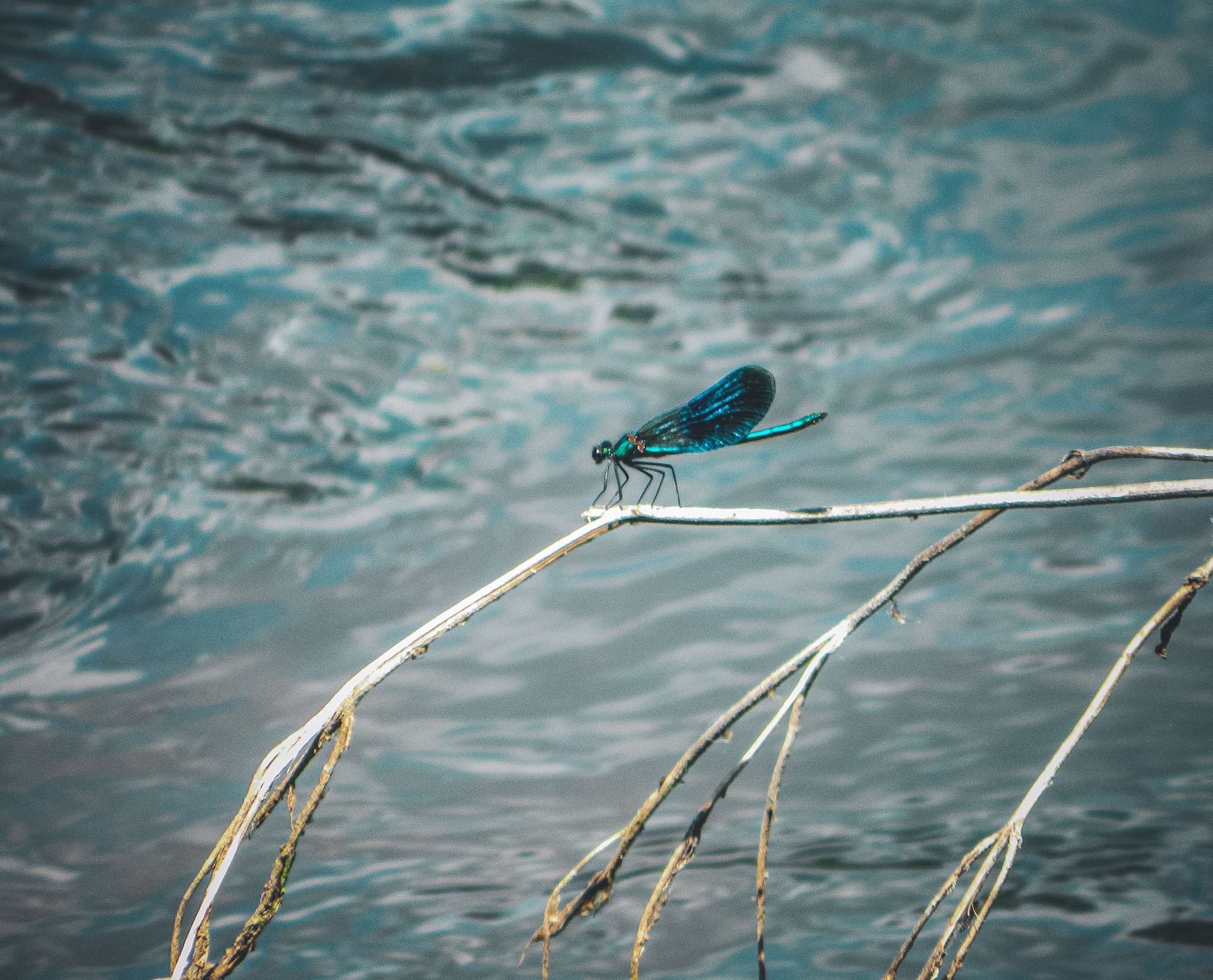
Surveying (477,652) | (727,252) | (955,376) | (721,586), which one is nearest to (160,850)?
(477,652)

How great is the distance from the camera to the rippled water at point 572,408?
5.65 metres

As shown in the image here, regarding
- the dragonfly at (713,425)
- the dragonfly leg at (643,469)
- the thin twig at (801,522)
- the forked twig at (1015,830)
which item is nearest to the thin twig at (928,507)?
the thin twig at (801,522)

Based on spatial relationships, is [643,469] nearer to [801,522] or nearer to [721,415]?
[721,415]

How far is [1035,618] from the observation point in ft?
22.2

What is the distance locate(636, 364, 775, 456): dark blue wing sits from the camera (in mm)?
2416

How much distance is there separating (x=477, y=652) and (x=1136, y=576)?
5.94m

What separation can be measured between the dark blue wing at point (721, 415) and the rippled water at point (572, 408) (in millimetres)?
3575

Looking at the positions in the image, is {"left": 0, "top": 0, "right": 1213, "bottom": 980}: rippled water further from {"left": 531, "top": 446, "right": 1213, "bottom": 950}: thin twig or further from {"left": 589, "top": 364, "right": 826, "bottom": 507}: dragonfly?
{"left": 531, "top": 446, "right": 1213, "bottom": 950}: thin twig

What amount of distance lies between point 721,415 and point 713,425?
0.14ft

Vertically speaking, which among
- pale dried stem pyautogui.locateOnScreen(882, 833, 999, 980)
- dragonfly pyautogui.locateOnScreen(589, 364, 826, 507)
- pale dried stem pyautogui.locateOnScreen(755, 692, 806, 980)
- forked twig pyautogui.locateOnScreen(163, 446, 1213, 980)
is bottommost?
pale dried stem pyautogui.locateOnScreen(882, 833, 999, 980)

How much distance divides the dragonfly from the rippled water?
139 inches

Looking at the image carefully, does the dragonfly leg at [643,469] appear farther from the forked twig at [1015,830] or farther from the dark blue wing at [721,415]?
the forked twig at [1015,830]

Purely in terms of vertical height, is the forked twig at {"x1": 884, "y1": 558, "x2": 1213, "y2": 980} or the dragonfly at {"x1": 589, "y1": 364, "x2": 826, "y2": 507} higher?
the dragonfly at {"x1": 589, "y1": 364, "x2": 826, "y2": 507}

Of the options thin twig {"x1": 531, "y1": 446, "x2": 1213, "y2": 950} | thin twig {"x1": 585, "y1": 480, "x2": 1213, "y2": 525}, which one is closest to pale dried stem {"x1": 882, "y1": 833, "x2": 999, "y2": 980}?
thin twig {"x1": 531, "y1": 446, "x2": 1213, "y2": 950}
